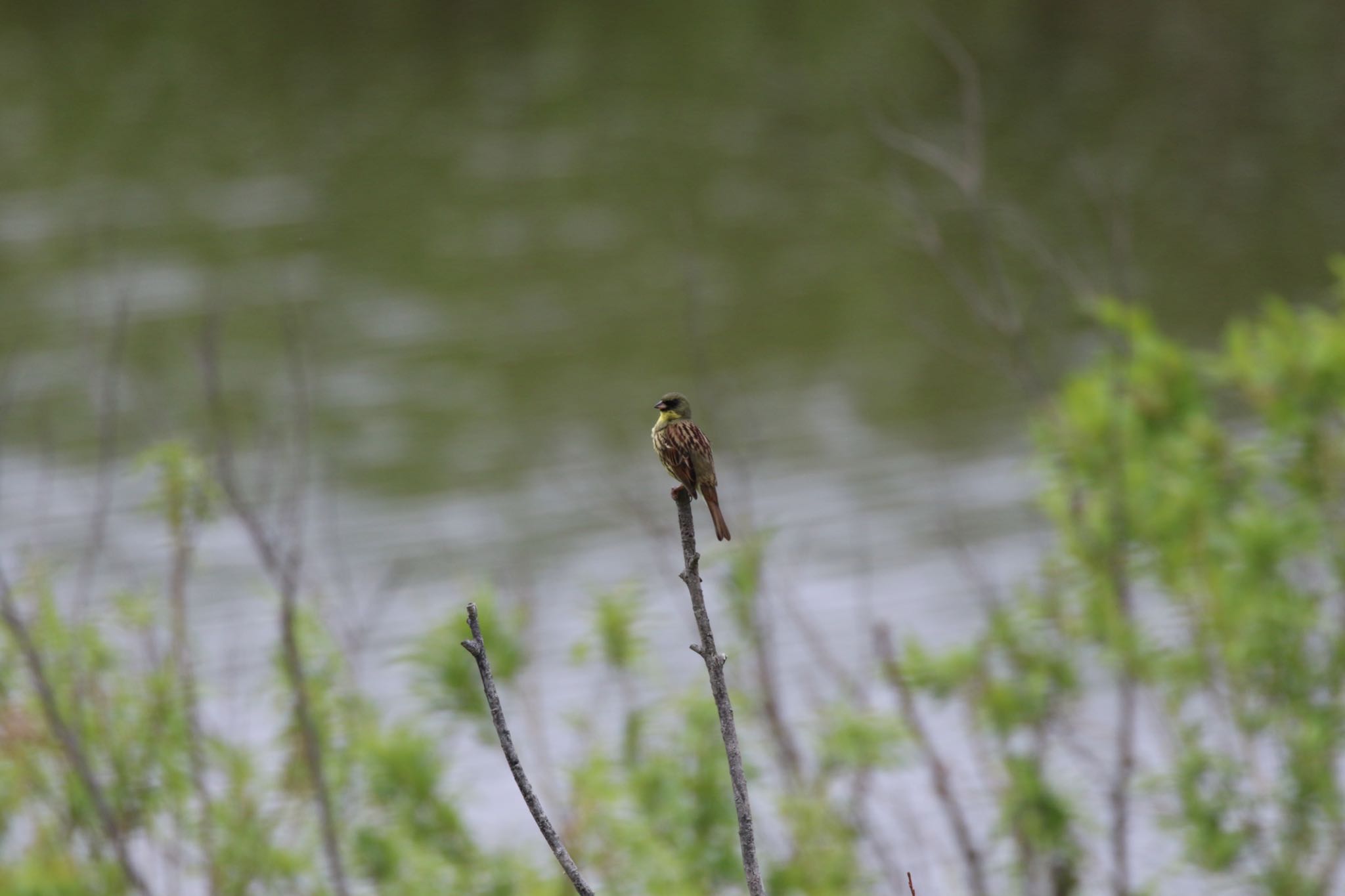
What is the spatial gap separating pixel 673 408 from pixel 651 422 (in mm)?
16353

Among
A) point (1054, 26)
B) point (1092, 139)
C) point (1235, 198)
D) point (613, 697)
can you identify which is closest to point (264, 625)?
point (613, 697)

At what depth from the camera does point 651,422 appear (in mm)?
19344

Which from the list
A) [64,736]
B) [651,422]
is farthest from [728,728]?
[651,422]

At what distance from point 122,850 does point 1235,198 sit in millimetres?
24942

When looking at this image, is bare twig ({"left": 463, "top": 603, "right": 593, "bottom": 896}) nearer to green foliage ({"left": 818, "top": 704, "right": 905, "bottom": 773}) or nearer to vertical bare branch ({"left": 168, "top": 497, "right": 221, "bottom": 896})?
vertical bare branch ({"left": 168, "top": 497, "right": 221, "bottom": 896})

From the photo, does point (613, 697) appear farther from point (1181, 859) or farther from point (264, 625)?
point (1181, 859)

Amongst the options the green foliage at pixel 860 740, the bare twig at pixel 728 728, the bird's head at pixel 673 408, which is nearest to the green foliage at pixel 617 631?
the green foliage at pixel 860 740

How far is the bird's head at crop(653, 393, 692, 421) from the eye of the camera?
2.94 m

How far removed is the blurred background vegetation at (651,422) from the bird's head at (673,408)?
3922 mm

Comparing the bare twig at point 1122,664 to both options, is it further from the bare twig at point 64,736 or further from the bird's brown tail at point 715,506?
the bird's brown tail at point 715,506

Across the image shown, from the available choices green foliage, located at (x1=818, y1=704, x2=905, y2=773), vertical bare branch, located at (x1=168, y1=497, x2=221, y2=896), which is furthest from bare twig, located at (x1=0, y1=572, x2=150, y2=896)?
green foliage, located at (x1=818, y1=704, x2=905, y2=773)

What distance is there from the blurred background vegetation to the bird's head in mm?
3922

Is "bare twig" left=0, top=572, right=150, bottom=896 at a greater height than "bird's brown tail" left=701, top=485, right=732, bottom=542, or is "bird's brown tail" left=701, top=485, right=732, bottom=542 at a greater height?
"bare twig" left=0, top=572, right=150, bottom=896

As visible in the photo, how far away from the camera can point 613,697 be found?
504 inches
